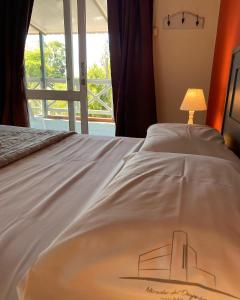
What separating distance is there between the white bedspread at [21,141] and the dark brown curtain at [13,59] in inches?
53.3

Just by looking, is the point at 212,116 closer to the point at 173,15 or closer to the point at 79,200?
the point at 173,15

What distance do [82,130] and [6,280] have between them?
2897 millimetres

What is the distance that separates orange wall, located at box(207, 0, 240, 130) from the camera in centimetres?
204

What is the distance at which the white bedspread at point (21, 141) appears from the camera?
148cm

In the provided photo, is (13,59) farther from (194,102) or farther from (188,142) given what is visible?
(188,142)

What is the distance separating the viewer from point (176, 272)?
1.78 ft

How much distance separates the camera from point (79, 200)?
1.06 metres

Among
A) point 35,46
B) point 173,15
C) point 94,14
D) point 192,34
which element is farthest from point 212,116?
point 35,46

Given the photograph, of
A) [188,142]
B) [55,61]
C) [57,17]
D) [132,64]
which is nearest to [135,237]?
[188,142]

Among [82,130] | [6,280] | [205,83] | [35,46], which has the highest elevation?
[35,46]

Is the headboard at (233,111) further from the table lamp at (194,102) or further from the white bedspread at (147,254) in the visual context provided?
the white bedspread at (147,254)

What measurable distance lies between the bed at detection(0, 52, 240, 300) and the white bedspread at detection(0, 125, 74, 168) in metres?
0.37

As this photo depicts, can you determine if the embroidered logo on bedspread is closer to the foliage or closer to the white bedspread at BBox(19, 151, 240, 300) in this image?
the white bedspread at BBox(19, 151, 240, 300)

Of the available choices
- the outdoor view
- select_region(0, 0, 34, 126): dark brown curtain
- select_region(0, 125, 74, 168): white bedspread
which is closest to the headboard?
select_region(0, 125, 74, 168): white bedspread
